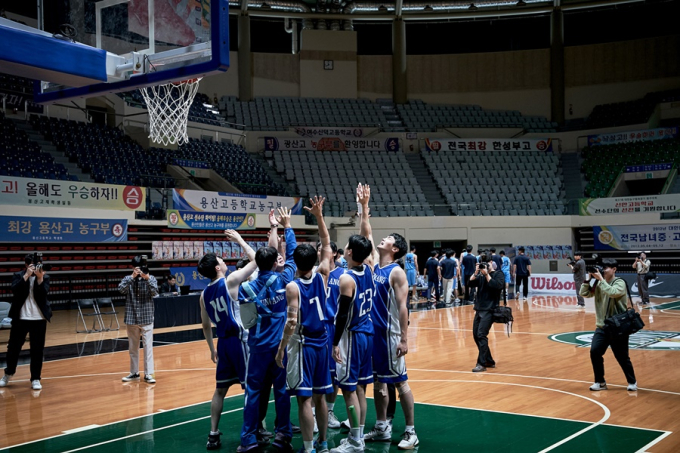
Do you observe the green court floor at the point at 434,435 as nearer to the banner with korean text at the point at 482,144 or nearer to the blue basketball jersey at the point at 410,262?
the blue basketball jersey at the point at 410,262

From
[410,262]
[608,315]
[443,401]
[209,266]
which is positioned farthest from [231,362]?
[410,262]

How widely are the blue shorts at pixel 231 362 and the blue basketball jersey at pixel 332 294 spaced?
1.02 metres

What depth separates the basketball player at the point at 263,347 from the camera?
18.8 ft

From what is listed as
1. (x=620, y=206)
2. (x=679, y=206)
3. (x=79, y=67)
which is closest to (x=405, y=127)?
(x=620, y=206)

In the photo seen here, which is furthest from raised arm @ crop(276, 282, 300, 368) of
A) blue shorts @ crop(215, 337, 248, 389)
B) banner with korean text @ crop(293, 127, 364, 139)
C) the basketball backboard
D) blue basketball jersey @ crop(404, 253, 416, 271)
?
banner with korean text @ crop(293, 127, 364, 139)

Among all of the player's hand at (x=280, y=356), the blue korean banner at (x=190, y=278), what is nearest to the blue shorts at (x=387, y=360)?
the player's hand at (x=280, y=356)

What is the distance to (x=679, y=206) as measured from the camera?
25.2 meters

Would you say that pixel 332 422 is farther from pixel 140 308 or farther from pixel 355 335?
pixel 140 308

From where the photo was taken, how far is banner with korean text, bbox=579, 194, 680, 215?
25.4m

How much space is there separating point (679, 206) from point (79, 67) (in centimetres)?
2465

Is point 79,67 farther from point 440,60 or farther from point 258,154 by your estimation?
point 440,60

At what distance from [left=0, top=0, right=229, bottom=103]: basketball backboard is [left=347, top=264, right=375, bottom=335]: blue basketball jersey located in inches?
98.8

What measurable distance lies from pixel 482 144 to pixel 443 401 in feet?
83.9

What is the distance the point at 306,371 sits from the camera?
5355 millimetres
